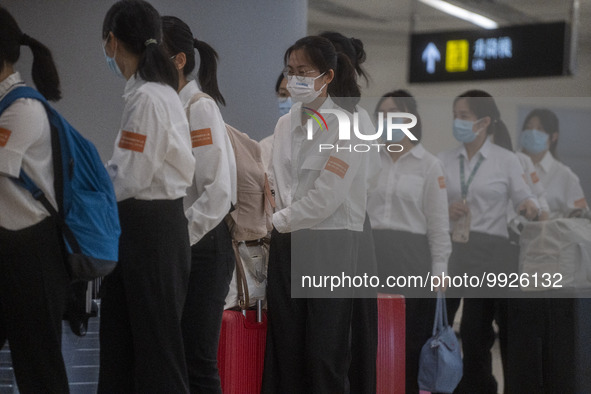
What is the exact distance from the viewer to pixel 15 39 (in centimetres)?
229

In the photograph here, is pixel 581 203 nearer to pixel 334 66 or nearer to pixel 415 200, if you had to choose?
Answer: pixel 415 200

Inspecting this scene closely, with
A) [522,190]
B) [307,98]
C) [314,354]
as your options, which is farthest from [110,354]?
[522,190]

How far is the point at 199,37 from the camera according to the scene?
4238mm

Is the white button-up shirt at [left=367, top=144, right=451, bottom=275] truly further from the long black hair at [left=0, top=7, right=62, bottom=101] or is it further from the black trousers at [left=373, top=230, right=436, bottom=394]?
the long black hair at [left=0, top=7, right=62, bottom=101]

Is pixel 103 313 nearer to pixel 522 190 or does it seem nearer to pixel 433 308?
pixel 433 308

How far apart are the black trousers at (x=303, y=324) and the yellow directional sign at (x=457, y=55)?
2.94 m

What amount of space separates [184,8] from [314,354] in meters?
2.11

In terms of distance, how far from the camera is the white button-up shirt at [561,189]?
438 centimetres

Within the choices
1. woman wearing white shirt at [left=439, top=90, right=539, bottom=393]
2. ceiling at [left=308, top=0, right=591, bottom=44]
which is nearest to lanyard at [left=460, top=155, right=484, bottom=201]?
woman wearing white shirt at [left=439, top=90, right=539, bottom=393]

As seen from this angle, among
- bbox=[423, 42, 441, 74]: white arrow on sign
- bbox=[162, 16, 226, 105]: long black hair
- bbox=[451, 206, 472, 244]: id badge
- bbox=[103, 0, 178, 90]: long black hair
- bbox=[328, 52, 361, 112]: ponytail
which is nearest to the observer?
bbox=[103, 0, 178, 90]: long black hair

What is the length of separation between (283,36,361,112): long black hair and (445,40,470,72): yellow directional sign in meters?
2.56

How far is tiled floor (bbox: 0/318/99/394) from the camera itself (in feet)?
11.6

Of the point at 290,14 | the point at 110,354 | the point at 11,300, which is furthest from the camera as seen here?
the point at 290,14

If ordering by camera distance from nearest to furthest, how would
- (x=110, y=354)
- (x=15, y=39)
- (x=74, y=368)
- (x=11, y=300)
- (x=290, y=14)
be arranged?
(x=11, y=300)
(x=15, y=39)
(x=110, y=354)
(x=74, y=368)
(x=290, y=14)
